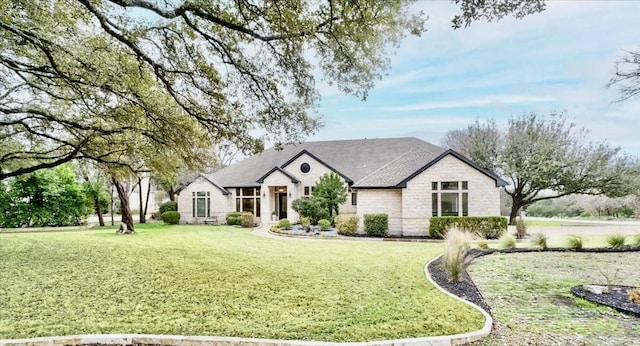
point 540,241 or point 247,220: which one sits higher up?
point 540,241

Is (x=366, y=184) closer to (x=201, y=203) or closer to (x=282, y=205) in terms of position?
(x=282, y=205)

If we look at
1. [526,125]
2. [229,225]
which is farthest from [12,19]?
[526,125]

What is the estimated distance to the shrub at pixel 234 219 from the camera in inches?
1151

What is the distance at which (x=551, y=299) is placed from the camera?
7.55 m

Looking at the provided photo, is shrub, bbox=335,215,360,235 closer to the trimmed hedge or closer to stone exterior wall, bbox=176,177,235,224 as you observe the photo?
the trimmed hedge

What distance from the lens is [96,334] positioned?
17.8 feet

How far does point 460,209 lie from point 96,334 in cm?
1827

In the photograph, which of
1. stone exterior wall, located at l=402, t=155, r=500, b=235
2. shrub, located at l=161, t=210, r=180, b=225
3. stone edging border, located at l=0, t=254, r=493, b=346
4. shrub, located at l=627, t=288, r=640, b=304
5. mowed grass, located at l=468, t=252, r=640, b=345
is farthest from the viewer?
shrub, located at l=161, t=210, r=180, b=225

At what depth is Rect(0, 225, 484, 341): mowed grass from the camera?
567 cm

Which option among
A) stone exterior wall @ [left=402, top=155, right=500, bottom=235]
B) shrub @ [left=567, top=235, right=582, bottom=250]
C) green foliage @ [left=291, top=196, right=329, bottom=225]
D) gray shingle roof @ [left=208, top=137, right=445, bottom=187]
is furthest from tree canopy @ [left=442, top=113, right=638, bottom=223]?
green foliage @ [left=291, top=196, right=329, bottom=225]

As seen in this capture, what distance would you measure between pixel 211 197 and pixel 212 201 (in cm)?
33

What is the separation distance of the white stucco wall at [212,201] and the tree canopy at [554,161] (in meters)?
20.1

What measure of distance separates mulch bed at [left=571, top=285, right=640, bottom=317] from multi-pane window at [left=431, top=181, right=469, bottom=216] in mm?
12144

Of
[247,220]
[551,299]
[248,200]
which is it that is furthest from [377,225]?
[248,200]
